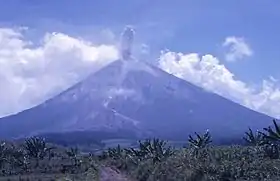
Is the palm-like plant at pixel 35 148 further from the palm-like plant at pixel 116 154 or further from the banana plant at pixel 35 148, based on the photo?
the palm-like plant at pixel 116 154

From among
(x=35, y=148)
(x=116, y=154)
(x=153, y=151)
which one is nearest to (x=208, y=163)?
(x=153, y=151)

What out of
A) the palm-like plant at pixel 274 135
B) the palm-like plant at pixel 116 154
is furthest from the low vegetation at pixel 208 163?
the palm-like plant at pixel 116 154

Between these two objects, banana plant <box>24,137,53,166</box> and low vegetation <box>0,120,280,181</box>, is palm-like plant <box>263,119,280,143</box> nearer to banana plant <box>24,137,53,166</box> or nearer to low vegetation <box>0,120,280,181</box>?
low vegetation <box>0,120,280,181</box>

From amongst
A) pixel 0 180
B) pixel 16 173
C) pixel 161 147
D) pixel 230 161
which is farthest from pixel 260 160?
pixel 16 173

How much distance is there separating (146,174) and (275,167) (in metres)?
10.0

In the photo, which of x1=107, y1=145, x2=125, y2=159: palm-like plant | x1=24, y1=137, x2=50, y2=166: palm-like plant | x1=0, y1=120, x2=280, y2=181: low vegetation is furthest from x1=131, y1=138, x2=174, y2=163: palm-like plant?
x1=24, y1=137, x2=50, y2=166: palm-like plant

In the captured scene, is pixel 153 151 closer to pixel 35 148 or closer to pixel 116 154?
pixel 116 154

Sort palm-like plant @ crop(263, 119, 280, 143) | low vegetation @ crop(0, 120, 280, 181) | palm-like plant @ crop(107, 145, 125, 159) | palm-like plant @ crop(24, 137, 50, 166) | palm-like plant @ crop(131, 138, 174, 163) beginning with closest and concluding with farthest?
low vegetation @ crop(0, 120, 280, 181), palm-like plant @ crop(263, 119, 280, 143), palm-like plant @ crop(131, 138, 174, 163), palm-like plant @ crop(107, 145, 125, 159), palm-like plant @ crop(24, 137, 50, 166)

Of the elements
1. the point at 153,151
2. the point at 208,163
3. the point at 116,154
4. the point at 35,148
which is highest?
the point at 35,148

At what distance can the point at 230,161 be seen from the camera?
34219 mm

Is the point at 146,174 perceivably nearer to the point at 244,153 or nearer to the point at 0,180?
the point at 244,153

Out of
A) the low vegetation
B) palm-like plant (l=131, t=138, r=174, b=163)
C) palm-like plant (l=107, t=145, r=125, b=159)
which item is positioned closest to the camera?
the low vegetation

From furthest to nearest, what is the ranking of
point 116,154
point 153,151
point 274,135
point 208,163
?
point 116,154 < point 153,151 < point 274,135 < point 208,163

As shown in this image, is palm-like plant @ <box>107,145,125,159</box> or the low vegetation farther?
palm-like plant @ <box>107,145,125,159</box>
